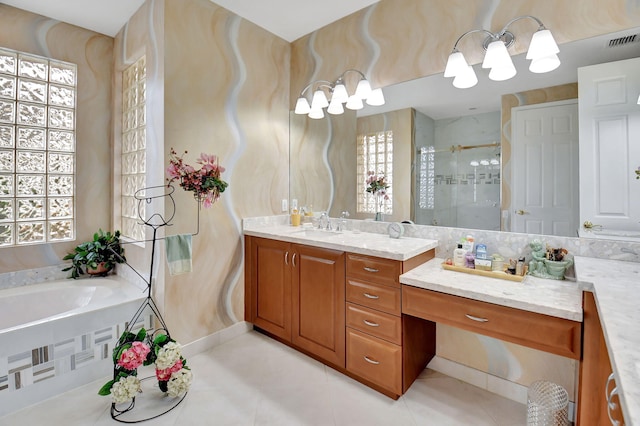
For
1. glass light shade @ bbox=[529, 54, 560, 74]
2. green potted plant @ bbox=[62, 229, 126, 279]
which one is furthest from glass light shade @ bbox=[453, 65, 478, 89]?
green potted plant @ bbox=[62, 229, 126, 279]

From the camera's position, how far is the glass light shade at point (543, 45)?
1.66 m

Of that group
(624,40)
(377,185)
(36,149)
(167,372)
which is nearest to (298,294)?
(167,372)

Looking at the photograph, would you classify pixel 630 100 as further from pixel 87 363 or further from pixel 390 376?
pixel 87 363

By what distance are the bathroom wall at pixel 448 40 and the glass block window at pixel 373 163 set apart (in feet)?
1.35

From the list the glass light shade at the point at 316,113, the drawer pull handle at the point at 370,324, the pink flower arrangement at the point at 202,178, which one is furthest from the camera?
the glass light shade at the point at 316,113

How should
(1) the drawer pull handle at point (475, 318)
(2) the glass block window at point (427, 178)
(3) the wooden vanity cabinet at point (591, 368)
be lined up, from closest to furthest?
(3) the wooden vanity cabinet at point (591, 368), (1) the drawer pull handle at point (475, 318), (2) the glass block window at point (427, 178)

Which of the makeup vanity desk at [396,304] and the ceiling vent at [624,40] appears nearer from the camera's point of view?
the makeup vanity desk at [396,304]

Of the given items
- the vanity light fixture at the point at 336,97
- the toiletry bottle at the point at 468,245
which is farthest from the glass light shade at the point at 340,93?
the toiletry bottle at the point at 468,245

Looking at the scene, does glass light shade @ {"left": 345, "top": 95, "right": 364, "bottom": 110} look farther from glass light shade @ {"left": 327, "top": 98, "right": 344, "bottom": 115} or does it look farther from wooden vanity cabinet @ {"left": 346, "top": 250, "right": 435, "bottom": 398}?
wooden vanity cabinet @ {"left": 346, "top": 250, "right": 435, "bottom": 398}

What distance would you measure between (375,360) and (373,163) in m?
1.47

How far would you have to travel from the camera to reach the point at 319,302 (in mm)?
2225

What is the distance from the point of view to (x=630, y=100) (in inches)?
61.2

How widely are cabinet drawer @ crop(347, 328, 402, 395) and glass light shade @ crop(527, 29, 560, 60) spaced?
180 centimetres

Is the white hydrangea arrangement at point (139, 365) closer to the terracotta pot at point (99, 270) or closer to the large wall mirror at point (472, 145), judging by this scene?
the terracotta pot at point (99, 270)
